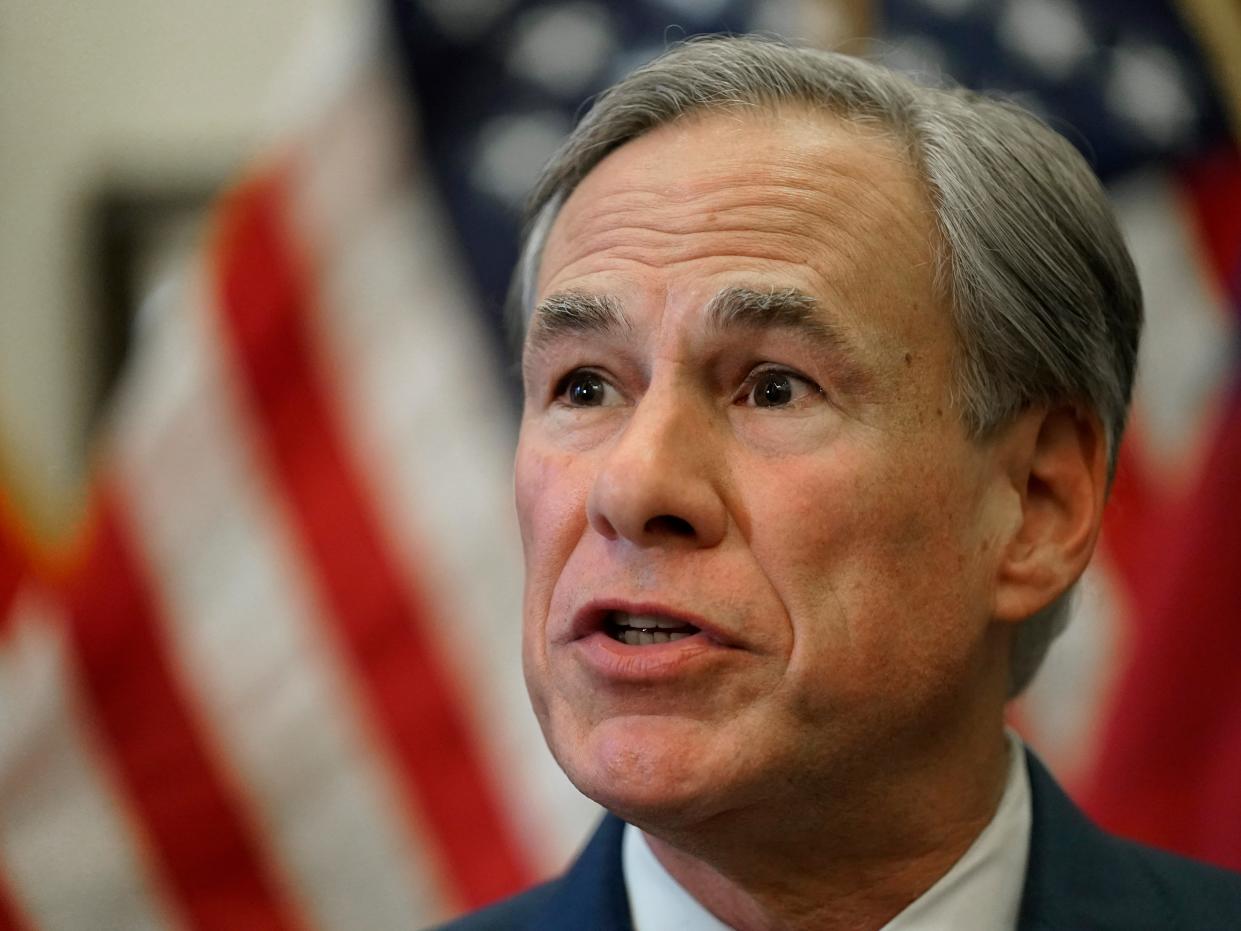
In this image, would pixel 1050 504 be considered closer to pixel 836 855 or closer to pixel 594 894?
pixel 836 855

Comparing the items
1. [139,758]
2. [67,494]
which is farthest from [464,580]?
[67,494]

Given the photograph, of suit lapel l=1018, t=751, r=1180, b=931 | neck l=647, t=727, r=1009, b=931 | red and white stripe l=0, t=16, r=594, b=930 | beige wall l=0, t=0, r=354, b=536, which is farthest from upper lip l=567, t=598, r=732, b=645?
beige wall l=0, t=0, r=354, b=536

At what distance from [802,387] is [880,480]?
120 millimetres

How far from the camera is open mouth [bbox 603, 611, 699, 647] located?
1342mm

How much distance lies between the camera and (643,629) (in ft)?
4.47

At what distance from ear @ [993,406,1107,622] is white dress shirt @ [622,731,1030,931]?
238mm

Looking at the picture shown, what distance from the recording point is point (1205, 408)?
261 centimetres

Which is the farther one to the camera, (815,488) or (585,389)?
(585,389)

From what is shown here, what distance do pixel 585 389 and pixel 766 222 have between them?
26cm

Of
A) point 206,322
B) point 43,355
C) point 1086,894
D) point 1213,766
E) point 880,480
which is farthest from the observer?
point 43,355

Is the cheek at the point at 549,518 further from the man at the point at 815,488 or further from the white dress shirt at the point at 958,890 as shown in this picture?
the white dress shirt at the point at 958,890

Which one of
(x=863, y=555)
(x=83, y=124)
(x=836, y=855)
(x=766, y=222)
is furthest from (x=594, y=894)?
(x=83, y=124)

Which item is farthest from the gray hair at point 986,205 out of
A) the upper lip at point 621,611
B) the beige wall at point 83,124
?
the beige wall at point 83,124

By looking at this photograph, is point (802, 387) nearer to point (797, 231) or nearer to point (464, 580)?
point (797, 231)
